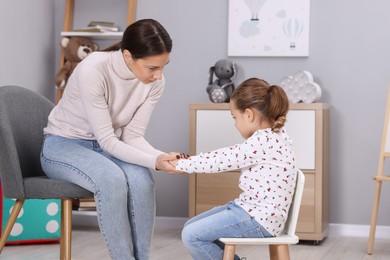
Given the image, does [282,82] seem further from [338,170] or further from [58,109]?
[58,109]

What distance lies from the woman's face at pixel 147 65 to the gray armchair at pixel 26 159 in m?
0.41

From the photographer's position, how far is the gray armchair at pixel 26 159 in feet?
7.29

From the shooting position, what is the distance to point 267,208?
1967 mm

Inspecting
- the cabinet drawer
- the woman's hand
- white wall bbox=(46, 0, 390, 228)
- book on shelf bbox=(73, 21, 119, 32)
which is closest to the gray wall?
white wall bbox=(46, 0, 390, 228)

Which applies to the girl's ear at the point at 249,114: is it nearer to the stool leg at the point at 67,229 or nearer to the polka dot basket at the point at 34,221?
the stool leg at the point at 67,229

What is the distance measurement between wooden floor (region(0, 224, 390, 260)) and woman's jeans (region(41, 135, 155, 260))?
842mm

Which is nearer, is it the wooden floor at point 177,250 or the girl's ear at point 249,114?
the girl's ear at point 249,114

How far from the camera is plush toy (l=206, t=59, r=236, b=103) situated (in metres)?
3.68

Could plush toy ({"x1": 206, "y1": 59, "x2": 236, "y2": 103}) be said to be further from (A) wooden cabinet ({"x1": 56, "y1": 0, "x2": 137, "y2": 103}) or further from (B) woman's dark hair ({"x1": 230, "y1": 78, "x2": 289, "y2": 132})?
(B) woman's dark hair ({"x1": 230, "y1": 78, "x2": 289, "y2": 132})

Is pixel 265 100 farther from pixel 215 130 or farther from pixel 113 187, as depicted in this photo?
pixel 215 130

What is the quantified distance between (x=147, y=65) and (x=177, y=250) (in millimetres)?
1294

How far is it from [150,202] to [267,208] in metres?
0.43

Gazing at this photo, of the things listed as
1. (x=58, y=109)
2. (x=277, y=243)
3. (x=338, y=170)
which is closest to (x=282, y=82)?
(x=338, y=170)

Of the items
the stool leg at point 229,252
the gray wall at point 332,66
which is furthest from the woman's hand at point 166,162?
the gray wall at point 332,66
